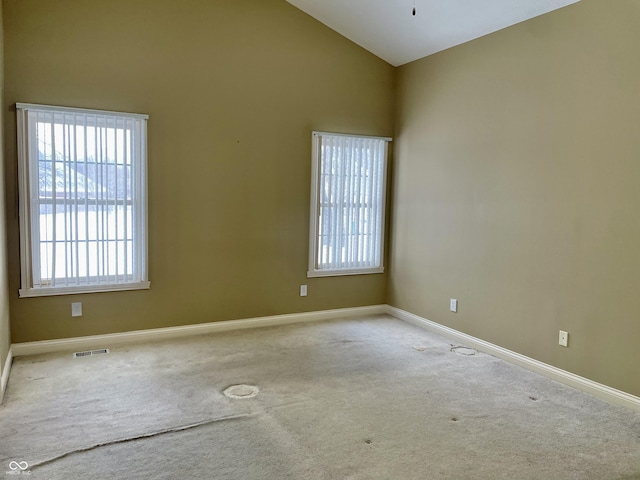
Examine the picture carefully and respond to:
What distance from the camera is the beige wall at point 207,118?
378 centimetres

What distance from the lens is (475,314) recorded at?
427 centimetres

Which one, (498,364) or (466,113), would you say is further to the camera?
(466,113)

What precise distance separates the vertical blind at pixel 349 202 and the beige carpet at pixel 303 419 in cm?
129

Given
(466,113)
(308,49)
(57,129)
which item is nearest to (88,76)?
(57,129)

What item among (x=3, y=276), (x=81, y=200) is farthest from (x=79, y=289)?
(x=81, y=200)

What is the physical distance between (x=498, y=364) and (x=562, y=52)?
2.44m

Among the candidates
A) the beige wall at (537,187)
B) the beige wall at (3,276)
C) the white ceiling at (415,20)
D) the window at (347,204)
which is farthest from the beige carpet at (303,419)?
the white ceiling at (415,20)

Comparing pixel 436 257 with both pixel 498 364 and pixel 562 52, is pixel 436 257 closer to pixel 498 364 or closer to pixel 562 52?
pixel 498 364

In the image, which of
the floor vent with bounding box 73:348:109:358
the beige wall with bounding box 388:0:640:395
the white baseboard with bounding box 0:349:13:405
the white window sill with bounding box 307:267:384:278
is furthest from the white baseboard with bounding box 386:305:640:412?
the white baseboard with bounding box 0:349:13:405

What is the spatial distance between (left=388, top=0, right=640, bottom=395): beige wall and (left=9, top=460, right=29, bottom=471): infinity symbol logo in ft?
11.2

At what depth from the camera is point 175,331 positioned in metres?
4.35

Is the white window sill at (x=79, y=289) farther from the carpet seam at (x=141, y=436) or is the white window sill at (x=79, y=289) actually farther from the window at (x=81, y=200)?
the carpet seam at (x=141, y=436)

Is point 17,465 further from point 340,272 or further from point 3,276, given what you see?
point 340,272

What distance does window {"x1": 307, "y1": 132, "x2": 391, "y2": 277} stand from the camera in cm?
489
